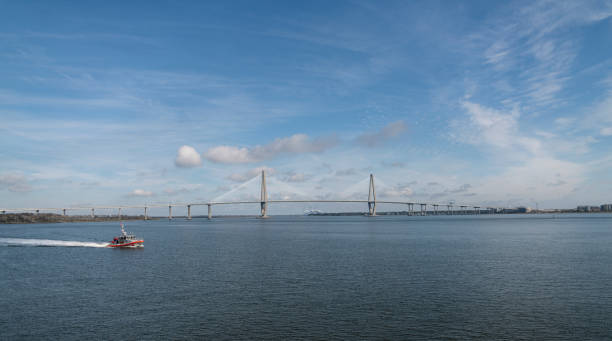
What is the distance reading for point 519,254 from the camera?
4788 centimetres

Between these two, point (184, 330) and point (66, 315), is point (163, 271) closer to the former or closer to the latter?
point (66, 315)

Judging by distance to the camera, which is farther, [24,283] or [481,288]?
[24,283]

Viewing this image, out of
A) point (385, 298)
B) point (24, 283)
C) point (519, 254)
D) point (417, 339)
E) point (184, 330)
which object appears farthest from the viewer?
point (519, 254)

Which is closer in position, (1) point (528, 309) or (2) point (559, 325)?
(2) point (559, 325)

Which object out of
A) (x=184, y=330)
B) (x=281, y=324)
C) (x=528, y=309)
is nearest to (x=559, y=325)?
(x=528, y=309)

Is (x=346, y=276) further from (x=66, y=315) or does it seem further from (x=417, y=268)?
(x=66, y=315)

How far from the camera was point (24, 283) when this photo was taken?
3306cm

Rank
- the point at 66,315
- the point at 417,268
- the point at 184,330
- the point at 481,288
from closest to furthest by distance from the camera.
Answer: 1. the point at 184,330
2. the point at 66,315
3. the point at 481,288
4. the point at 417,268

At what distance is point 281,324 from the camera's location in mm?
21453

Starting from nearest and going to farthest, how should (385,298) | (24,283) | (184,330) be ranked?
(184,330), (385,298), (24,283)

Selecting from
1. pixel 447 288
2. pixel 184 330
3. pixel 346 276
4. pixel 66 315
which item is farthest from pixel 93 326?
pixel 447 288

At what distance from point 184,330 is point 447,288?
60.7 feet

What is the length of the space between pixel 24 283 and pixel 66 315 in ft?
43.5

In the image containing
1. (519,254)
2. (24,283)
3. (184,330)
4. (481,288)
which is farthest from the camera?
(519,254)
